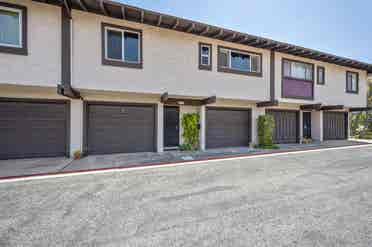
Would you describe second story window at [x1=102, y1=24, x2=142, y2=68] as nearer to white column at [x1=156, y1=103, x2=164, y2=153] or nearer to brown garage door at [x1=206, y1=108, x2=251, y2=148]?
white column at [x1=156, y1=103, x2=164, y2=153]

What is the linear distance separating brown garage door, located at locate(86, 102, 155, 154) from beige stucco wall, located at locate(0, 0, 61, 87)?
198 centimetres

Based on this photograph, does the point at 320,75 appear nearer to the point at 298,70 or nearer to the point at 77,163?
the point at 298,70

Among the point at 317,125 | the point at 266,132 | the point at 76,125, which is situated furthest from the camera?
the point at 317,125

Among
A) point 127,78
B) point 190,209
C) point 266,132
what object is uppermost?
point 127,78

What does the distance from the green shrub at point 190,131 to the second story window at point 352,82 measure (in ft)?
38.4

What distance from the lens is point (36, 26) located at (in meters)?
6.47

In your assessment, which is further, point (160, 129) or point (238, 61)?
point (238, 61)

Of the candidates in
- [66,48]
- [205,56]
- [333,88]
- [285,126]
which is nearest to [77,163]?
[66,48]

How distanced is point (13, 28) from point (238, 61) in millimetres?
9125

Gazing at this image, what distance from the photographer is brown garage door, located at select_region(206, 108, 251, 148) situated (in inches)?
402

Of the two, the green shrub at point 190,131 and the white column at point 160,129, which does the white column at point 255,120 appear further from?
the white column at point 160,129

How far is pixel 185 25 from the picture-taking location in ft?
26.4

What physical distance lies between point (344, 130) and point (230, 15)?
41.2 feet

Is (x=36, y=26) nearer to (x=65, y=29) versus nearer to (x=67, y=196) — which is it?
(x=65, y=29)
